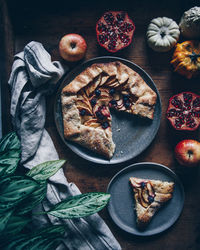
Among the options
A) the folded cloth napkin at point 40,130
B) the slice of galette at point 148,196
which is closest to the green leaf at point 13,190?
the folded cloth napkin at point 40,130

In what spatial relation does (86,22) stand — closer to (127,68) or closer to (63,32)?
(63,32)

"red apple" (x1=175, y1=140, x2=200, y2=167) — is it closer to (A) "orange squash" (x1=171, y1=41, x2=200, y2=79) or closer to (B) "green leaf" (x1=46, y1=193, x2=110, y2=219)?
(A) "orange squash" (x1=171, y1=41, x2=200, y2=79)

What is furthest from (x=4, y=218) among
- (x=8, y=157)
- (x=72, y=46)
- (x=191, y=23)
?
(x=191, y=23)

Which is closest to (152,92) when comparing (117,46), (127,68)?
(127,68)

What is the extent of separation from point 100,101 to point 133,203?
1.12m

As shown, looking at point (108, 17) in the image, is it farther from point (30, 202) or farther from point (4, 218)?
point (4, 218)

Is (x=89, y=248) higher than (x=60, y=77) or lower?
lower

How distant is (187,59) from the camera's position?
8.96 feet

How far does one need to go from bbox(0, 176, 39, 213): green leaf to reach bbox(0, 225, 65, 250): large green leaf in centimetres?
35

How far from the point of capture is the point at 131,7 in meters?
2.91

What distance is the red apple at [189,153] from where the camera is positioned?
2.76 meters

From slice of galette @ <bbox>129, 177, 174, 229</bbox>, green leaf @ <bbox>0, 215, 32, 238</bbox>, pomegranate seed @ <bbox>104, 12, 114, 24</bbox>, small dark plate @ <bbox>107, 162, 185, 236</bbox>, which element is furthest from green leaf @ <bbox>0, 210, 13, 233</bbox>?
pomegranate seed @ <bbox>104, 12, 114, 24</bbox>

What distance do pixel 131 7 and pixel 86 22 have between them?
50 cm

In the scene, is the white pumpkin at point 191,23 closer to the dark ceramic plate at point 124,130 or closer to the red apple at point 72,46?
the dark ceramic plate at point 124,130
